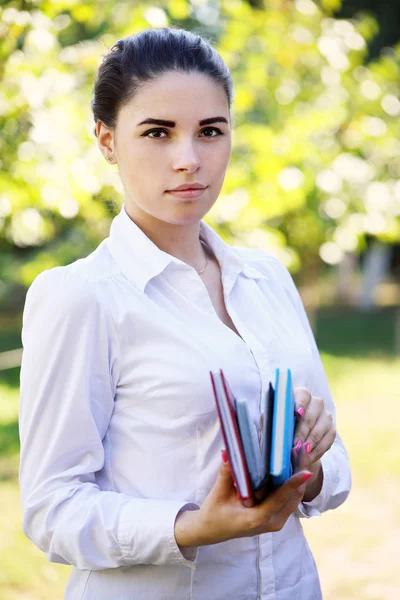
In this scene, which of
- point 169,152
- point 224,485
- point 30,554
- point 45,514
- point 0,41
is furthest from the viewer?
point 30,554

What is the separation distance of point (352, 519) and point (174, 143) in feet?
14.5

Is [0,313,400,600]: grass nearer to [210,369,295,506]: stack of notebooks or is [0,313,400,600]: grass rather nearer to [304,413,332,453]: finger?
[304,413,332,453]: finger

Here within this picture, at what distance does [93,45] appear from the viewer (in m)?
4.19

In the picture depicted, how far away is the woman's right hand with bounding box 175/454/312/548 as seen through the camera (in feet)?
4.18

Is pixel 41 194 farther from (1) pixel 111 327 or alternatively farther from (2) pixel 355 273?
(2) pixel 355 273

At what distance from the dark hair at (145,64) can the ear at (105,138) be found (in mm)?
14

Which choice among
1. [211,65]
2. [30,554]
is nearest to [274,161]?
[30,554]

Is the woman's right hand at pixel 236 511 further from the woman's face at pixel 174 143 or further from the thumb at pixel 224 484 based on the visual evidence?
the woman's face at pixel 174 143

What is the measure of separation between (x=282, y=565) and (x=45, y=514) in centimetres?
53

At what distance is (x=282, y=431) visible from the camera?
125cm

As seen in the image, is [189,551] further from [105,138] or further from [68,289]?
[105,138]

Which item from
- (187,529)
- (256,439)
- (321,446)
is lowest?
(187,529)

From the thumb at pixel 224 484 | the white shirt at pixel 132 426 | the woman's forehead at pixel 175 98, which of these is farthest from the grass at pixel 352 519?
the woman's forehead at pixel 175 98

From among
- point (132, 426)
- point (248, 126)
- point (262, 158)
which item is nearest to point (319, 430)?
point (132, 426)
